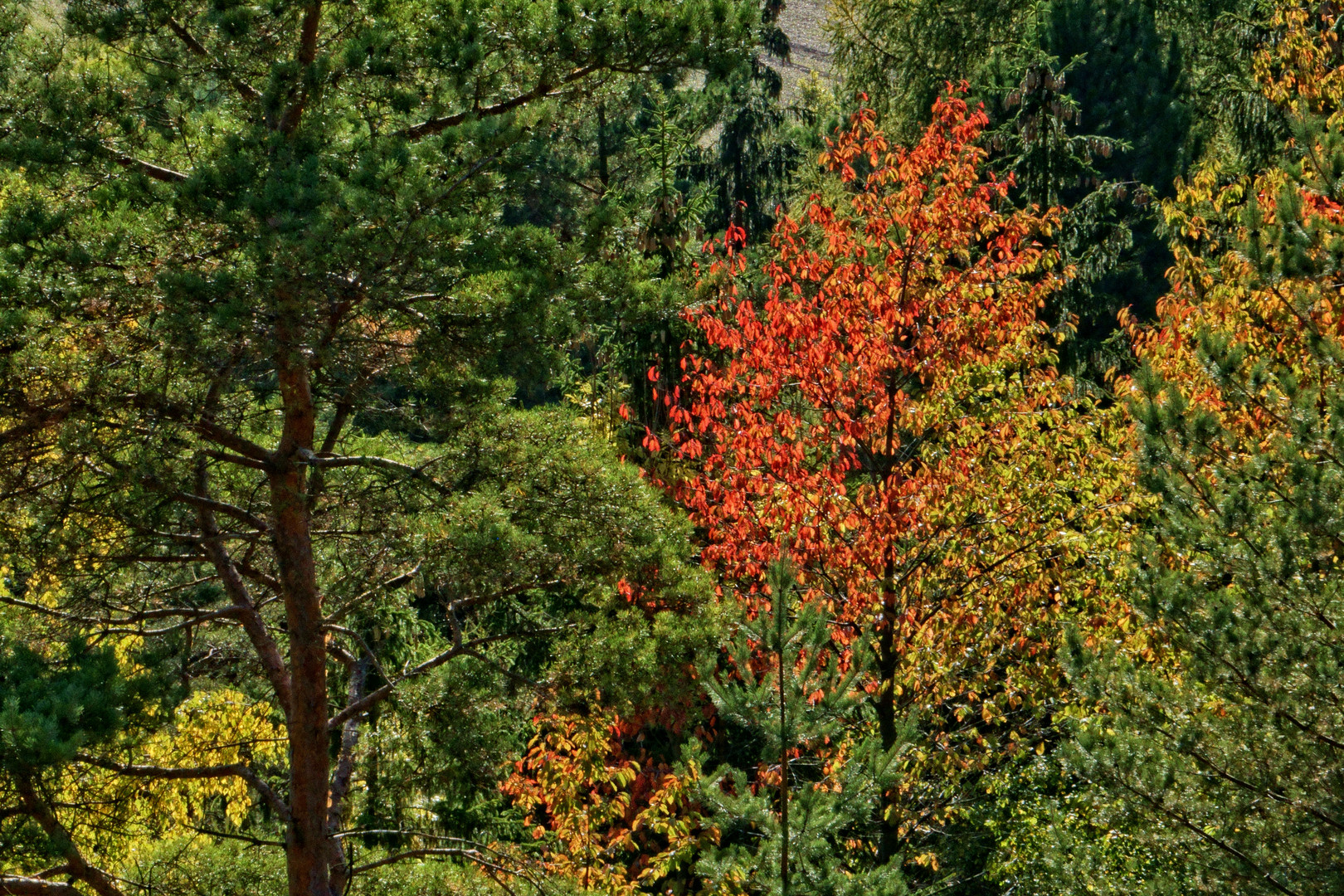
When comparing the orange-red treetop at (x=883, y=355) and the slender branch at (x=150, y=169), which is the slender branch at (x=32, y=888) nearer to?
the slender branch at (x=150, y=169)

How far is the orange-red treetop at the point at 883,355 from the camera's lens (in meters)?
10.1

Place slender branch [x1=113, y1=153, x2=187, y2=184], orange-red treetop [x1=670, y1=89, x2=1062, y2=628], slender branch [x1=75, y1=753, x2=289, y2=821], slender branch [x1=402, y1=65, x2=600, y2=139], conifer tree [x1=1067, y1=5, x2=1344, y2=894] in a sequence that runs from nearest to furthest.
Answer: conifer tree [x1=1067, y1=5, x2=1344, y2=894]
slender branch [x1=113, y1=153, x2=187, y2=184]
slender branch [x1=75, y1=753, x2=289, y2=821]
slender branch [x1=402, y1=65, x2=600, y2=139]
orange-red treetop [x1=670, y1=89, x2=1062, y2=628]

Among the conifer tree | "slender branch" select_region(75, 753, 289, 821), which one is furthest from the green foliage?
the conifer tree

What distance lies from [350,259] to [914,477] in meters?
5.47

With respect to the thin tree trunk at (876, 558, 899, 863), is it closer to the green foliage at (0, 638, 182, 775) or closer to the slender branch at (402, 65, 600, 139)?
the slender branch at (402, 65, 600, 139)

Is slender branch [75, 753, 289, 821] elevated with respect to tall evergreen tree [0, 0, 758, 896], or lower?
lower

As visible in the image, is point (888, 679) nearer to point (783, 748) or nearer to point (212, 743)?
point (783, 748)

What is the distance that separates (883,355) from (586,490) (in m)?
2.98

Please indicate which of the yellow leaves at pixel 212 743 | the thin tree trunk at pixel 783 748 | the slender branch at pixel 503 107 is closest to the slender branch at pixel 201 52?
the slender branch at pixel 503 107

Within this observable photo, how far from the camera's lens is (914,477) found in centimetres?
1036

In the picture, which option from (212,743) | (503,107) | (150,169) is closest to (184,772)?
(150,169)

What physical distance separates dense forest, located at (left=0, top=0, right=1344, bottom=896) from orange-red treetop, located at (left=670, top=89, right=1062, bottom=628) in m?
0.05

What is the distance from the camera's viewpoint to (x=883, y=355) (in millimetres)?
9984

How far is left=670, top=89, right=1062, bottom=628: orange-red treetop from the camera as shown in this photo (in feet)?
33.2
